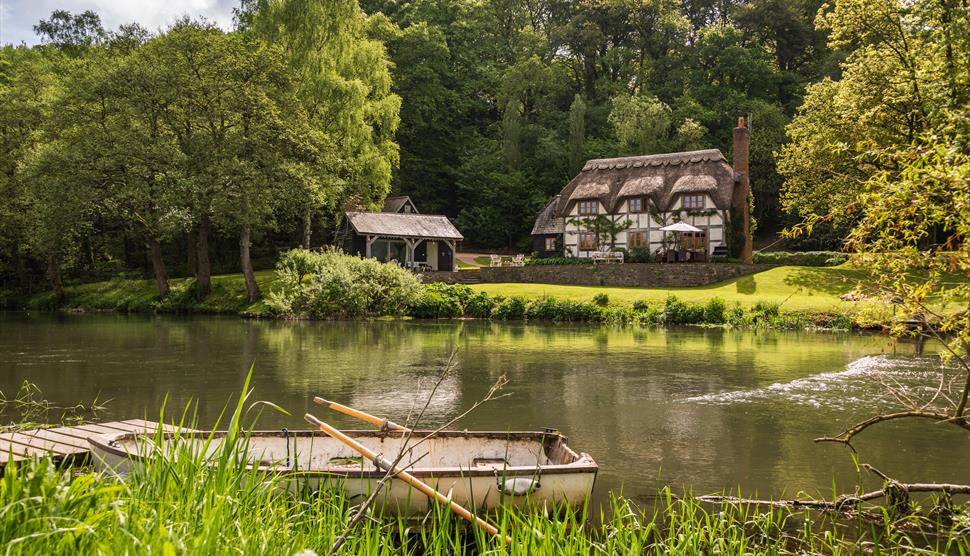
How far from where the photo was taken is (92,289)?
4828 cm

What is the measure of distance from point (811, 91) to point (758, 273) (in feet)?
37.7

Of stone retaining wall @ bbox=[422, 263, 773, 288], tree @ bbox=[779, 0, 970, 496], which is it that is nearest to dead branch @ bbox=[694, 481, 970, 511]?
tree @ bbox=[779, 0, 970, 496]

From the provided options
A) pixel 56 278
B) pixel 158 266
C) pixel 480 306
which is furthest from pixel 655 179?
pixel 56 278

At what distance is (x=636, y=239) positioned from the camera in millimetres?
51000

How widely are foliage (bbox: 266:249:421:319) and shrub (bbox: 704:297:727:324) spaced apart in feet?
47.8

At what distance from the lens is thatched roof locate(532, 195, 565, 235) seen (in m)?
56.4

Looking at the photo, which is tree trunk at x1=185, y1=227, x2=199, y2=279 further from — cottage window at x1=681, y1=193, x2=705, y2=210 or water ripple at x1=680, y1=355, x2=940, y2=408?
water ripple at x1=680, y1=355, x2=940, y2=408

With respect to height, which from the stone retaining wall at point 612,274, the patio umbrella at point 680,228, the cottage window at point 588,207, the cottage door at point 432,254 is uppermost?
the cottage window at point 588,207

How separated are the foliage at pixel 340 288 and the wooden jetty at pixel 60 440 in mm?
26706

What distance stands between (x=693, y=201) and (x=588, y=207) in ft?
24.7

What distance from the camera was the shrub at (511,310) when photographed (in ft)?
123

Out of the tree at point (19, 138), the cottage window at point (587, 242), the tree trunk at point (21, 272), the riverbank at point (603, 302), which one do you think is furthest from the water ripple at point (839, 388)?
the tree trunk at point (21, 272)

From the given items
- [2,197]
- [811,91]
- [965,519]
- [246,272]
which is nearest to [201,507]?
[965,519]

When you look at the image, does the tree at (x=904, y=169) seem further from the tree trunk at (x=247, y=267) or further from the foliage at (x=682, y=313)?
the tree trunk at (x=247, y=267)
